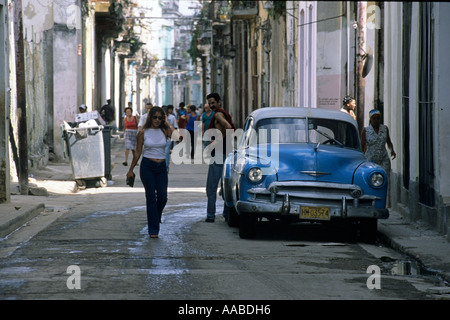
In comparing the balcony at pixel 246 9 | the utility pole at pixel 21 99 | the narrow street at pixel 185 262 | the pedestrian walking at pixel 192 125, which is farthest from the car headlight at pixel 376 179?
the balcony at pixel 246 9

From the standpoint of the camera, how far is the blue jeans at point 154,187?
11822 mm

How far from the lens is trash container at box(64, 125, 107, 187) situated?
19.8m

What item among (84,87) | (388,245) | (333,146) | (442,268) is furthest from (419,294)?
(84,87)

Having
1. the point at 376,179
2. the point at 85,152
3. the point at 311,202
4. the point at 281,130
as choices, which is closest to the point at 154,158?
the point at 281,130

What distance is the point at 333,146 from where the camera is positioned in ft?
40.9

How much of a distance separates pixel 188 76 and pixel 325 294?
128m

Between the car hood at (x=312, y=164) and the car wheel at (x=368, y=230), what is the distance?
534 millimetres

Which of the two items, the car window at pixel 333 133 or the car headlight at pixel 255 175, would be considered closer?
the car headlight at pixel 255 175

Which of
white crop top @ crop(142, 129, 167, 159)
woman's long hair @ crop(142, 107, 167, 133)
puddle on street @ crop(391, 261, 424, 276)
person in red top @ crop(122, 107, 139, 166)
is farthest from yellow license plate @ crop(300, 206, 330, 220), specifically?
person in red top @ crop(122, 107, 139, 166)

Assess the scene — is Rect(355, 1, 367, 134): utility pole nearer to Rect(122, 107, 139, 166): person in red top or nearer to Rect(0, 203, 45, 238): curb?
Rect(0, 203, 45, 238): curb

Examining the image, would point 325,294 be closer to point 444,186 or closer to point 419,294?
point 419,294

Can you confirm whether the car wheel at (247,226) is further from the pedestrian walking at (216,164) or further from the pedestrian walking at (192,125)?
the pedestrian walking at (192,125)

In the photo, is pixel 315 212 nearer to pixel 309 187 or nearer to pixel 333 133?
pixel 309 187

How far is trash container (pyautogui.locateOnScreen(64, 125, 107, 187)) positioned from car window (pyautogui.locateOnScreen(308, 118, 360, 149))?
817cm
